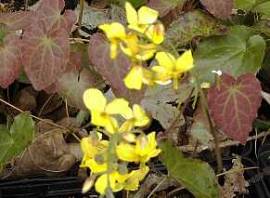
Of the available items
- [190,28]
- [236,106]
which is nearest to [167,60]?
[236,106]

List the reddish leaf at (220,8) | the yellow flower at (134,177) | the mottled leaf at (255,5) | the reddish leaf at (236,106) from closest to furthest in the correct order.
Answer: the yellow flower at (134,177) → the reddish leaf at (236,106) → the reddish leaf at (220,8) → the mottled leaf at (255,5)

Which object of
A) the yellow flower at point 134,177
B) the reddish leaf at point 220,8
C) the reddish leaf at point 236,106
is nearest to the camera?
the yellow flower at point 134,177

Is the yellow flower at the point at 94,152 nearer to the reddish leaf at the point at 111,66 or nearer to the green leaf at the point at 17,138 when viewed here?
the reddish leaf at the point at 111,66

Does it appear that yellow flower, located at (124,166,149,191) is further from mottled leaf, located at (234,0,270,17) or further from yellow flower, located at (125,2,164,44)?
mottled leaf, located at (234,0,270,17)

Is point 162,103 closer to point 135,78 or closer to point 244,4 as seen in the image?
point 244,4

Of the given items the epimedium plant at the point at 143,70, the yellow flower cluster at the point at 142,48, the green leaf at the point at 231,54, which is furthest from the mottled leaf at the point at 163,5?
the yellow flower cluster at the point at 142,48

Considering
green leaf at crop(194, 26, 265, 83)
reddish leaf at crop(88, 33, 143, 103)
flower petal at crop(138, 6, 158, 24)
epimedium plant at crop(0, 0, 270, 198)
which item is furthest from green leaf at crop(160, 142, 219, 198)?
flower petal at crop(138, 6, 158, 24)
